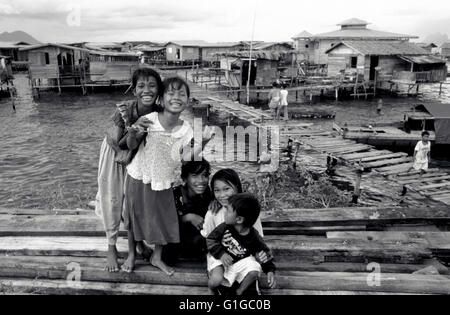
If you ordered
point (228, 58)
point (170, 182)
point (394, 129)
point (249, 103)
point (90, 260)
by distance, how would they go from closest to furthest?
point (170, 182), point (90, 260), point (394, 129), point (249, 103), point (228, 58)

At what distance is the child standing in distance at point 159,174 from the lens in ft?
9.56

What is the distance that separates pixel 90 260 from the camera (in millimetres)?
3266

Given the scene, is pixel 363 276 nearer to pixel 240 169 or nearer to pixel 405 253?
pixel 405 253

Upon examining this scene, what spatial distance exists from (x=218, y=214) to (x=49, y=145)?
16.0 m

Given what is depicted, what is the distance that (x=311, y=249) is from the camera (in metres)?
3.34

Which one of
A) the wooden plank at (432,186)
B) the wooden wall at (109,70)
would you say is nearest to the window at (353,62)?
the wooden wall at (109,70)

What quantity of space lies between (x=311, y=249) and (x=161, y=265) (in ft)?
4.33

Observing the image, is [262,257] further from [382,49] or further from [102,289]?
[382,49]

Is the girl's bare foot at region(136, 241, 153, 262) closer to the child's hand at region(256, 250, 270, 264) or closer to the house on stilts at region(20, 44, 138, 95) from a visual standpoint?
the child's hand at region(256, 250, 270, 264)

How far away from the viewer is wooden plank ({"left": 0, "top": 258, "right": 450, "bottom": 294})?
113 inches

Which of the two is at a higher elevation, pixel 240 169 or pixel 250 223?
pixel 250 223

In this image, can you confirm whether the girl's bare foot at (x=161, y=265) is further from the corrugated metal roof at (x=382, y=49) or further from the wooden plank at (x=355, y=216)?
the corrugated metal roof at (x=382, y=49)

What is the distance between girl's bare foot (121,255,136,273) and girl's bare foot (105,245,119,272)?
0.21 ft

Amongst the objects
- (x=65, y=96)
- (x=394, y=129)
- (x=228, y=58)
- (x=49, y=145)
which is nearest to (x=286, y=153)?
(x=394, y=129)
